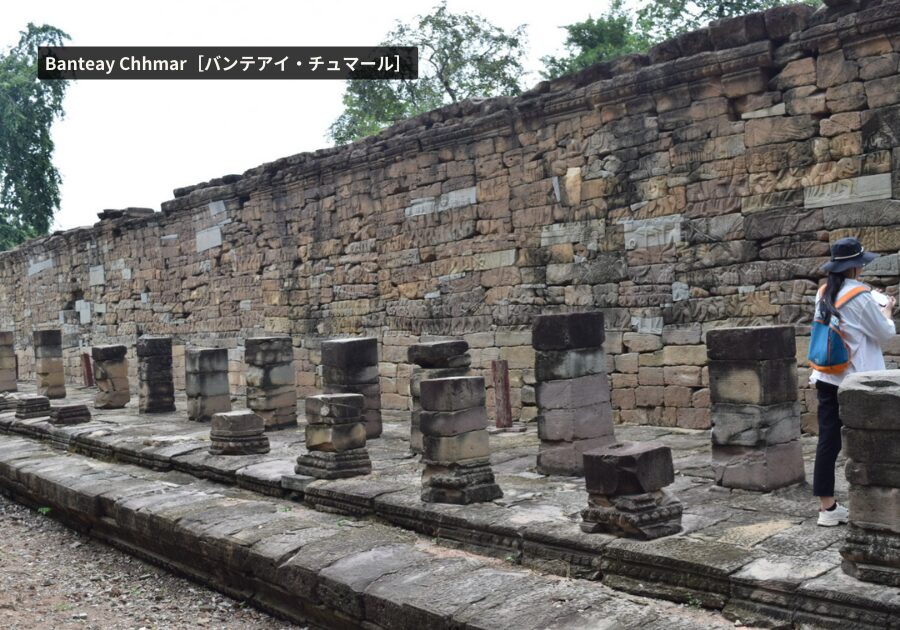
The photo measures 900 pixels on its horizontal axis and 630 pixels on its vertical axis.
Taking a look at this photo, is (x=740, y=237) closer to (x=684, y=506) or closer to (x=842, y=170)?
(x=842, y=170)

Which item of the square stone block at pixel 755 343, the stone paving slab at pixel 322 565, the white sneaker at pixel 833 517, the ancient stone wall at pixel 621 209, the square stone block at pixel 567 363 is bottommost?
the stone paving slab at pixel 322 565

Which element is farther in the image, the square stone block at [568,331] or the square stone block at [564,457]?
the square stone block at [568,331]

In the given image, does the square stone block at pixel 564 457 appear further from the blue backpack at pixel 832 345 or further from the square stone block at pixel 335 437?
the blue backpack at pixel 832 345

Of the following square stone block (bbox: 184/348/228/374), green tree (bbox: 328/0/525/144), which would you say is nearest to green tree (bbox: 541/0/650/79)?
green tree (bbox: 328/0/525/144)

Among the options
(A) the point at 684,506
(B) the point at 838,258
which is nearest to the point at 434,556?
(A) the point at 684,506

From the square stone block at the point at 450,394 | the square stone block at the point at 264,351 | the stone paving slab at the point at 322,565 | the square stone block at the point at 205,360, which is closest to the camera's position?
the stone paving slab at the point at 322,565

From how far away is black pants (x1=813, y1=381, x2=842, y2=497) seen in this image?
5.72 metres

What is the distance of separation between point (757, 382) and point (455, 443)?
233 cm

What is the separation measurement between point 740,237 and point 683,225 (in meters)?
0.72

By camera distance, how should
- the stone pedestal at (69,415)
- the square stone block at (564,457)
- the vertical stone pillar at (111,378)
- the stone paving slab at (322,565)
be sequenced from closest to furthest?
1. the stone paving slab at (322,565)
2. the square stone block at (564,457)
3. the stone pedestal at (69,415)
4. the vertical stone pillar at (111,378)

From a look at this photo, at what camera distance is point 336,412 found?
28.6 feet

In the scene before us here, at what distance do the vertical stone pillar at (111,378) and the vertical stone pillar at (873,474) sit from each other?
45.9 ft

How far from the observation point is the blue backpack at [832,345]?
584 centimetres

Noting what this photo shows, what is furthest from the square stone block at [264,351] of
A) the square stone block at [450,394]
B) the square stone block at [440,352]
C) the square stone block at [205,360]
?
the square stone block at [450,394]
